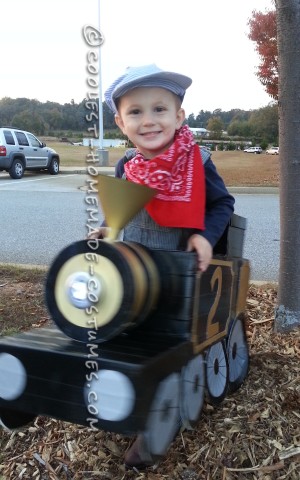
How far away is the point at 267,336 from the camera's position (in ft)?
9.12

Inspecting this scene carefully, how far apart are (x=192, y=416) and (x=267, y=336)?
42.8 inches

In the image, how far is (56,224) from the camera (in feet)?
25.6

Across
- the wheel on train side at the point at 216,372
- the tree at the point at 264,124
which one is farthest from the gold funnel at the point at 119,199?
the tree at the point at 264,124

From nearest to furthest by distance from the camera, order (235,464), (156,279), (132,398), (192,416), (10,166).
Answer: (132,398) → (156,279) → (192,416) → (235,464) → (10,166)

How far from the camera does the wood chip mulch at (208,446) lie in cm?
196

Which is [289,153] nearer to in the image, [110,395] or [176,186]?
[176,186]

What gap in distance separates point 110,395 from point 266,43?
51.7 feet

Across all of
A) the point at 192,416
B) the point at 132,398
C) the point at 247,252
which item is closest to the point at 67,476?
A: the point at 192,416

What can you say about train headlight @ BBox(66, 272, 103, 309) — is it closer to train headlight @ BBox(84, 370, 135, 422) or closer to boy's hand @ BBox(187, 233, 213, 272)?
train headlight @ BBox(84, 370, 135, 422)

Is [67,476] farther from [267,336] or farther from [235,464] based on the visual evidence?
[267,336]

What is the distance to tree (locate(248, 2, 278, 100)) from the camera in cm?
1533

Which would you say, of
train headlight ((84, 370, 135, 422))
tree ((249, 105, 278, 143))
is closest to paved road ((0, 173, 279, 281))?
train headlight ((84, 370, 135, 422))

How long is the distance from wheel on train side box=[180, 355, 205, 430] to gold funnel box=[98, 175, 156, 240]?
50 cm

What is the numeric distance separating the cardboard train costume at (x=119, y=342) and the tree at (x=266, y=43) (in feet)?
48.3
